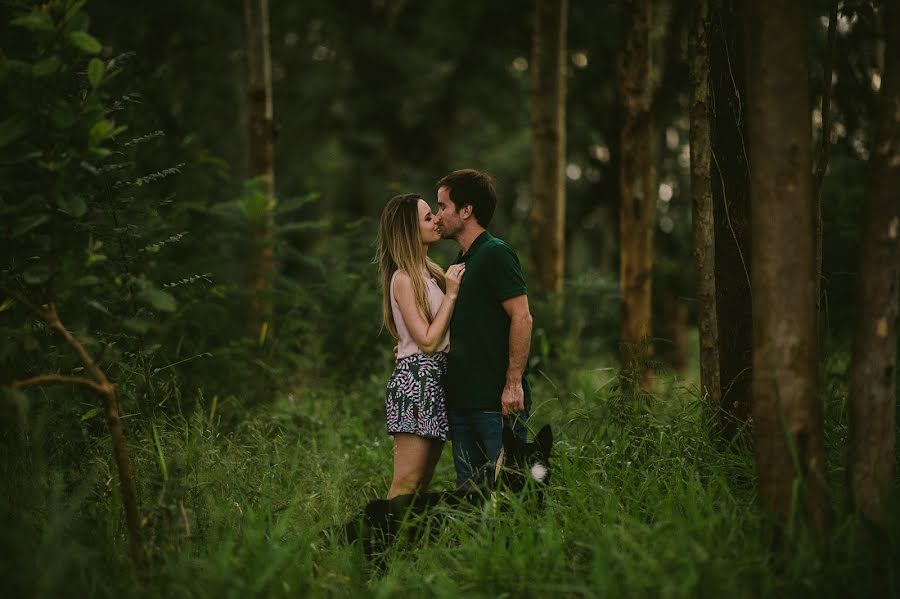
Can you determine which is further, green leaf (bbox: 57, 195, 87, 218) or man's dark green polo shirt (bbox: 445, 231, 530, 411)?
man's dark green polo shirt (bbox: 445, 231, 530, 411)

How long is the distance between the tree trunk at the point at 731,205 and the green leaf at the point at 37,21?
351 centimetres

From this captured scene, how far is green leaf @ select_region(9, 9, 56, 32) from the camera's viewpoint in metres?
2.90

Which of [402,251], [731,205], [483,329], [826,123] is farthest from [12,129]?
[826,123]

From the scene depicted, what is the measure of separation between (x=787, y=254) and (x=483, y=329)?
5.92ft

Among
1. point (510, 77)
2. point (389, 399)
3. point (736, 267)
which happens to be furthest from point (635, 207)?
point (510, 77)

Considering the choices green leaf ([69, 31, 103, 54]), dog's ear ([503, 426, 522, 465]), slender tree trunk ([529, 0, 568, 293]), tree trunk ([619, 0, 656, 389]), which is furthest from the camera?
slender tree trunk ([529, 0, 568, 293])

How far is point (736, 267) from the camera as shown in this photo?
167 inches

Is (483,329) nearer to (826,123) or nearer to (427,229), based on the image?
(427,229)

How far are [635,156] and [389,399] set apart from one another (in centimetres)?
459

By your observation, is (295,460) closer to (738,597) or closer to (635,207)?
(738,597)

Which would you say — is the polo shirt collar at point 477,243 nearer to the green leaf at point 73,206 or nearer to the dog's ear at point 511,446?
the dog's ear at point 511,446

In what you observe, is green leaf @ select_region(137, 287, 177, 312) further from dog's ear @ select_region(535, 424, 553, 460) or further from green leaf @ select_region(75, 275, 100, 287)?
dog's ear @ select_region(535, 424, 553, 460)

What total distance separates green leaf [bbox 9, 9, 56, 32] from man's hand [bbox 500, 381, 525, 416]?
291 centimetres

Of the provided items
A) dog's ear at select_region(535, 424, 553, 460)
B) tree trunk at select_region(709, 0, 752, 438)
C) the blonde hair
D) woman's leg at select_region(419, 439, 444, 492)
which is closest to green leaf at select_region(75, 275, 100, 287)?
the blonde hair
